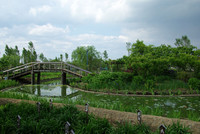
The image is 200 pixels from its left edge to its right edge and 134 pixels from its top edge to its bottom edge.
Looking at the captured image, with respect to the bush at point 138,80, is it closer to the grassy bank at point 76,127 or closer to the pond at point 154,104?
the pond at point 154,104

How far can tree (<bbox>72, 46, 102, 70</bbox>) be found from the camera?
44094 mm

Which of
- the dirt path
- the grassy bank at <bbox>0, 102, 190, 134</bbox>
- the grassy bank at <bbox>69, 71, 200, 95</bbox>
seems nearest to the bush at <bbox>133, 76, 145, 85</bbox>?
the grassy bank at <bbox>69, 71, 200, 95</bbox>

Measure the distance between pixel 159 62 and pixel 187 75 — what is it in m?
2.70

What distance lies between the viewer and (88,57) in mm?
46344

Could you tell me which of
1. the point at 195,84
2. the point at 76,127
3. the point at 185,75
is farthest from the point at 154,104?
Answer: the point at 185,75

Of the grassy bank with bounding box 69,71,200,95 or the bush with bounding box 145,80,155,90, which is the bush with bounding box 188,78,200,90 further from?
the bush with bounding box 145,80,155,90

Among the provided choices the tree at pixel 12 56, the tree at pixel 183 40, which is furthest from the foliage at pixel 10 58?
the tree at pixel 183 40

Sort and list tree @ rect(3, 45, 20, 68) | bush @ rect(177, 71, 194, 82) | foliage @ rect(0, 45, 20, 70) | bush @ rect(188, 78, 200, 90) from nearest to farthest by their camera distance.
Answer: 1. bush @ rect(188, 78, 200, 90)
2. bush @ rect(177, 71, 194, 82)
3. foliage @ rect(0, 45, 20, 70)
4. tree @ rect(3, 45, 20, 68)

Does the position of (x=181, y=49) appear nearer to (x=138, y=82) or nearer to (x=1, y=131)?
(x=138, y=82)

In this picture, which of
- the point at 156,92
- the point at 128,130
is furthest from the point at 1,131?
the point at 156,92

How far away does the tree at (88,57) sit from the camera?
44.1m

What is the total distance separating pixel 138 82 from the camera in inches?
493

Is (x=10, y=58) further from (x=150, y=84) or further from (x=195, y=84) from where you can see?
(x=195, y=84)

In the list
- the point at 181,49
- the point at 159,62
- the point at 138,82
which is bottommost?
the point at 138,82
